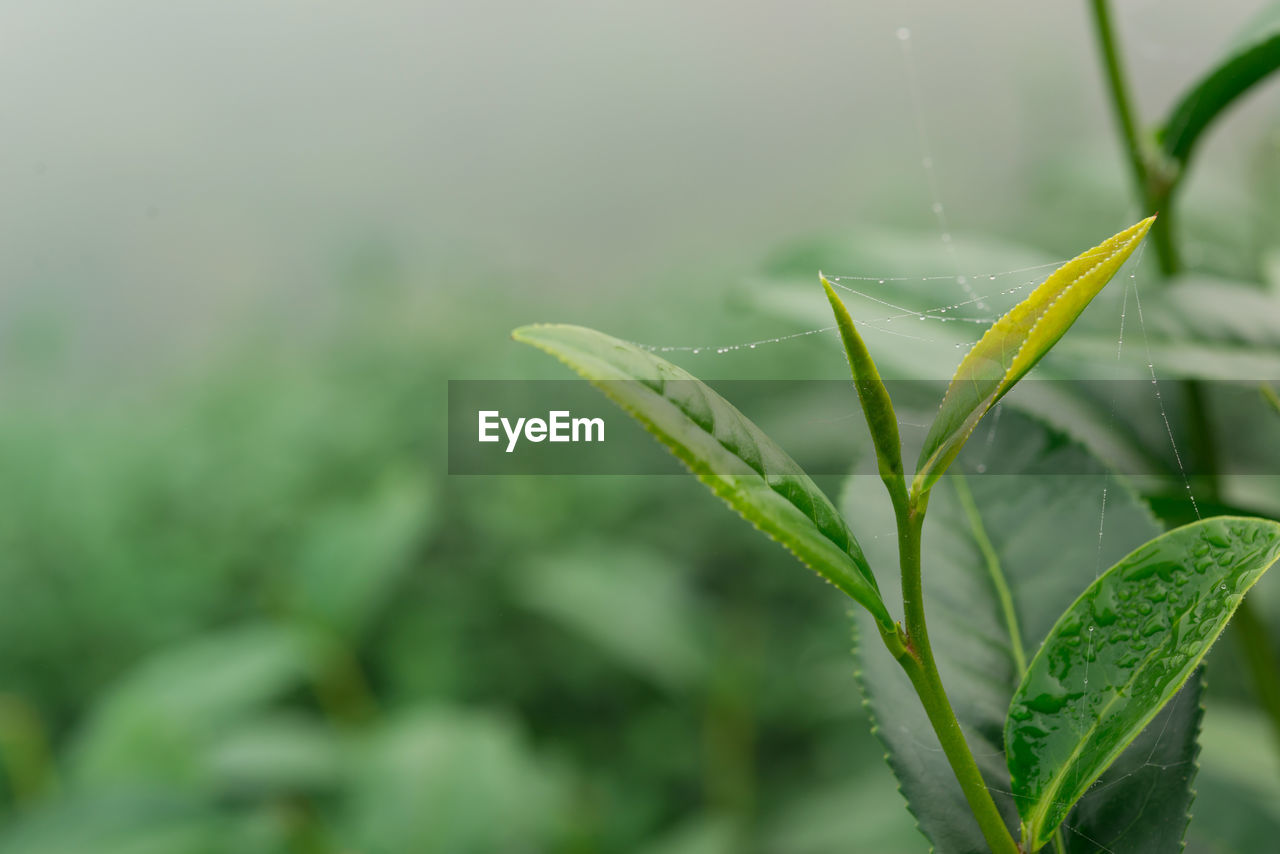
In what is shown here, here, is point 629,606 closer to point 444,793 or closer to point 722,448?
point 444,793

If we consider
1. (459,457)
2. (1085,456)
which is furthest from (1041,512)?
(459,457)

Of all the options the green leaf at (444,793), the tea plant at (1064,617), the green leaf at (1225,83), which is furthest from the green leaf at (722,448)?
the green leaf at (444,793)

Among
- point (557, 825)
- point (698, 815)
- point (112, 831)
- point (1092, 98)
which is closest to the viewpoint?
point (112, 831)

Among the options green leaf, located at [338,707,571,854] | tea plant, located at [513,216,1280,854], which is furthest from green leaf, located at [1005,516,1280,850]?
green leaf, located at [338,707,571,854]

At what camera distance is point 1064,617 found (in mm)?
219

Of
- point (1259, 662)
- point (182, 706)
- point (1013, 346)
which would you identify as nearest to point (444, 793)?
point (182, 706)

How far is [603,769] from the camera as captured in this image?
1.16m

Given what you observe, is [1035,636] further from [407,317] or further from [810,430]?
[407,317]

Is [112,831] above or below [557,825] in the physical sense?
above

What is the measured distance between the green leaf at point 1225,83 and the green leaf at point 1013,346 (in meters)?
0.25

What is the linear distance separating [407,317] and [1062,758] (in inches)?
61.1

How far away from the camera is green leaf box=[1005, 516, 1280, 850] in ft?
0.67

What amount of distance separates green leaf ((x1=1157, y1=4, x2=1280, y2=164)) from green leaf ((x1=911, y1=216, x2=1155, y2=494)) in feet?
0.81

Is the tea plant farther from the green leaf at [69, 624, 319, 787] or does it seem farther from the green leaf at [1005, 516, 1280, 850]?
the green leaf at [69, 624, 319, 787]
